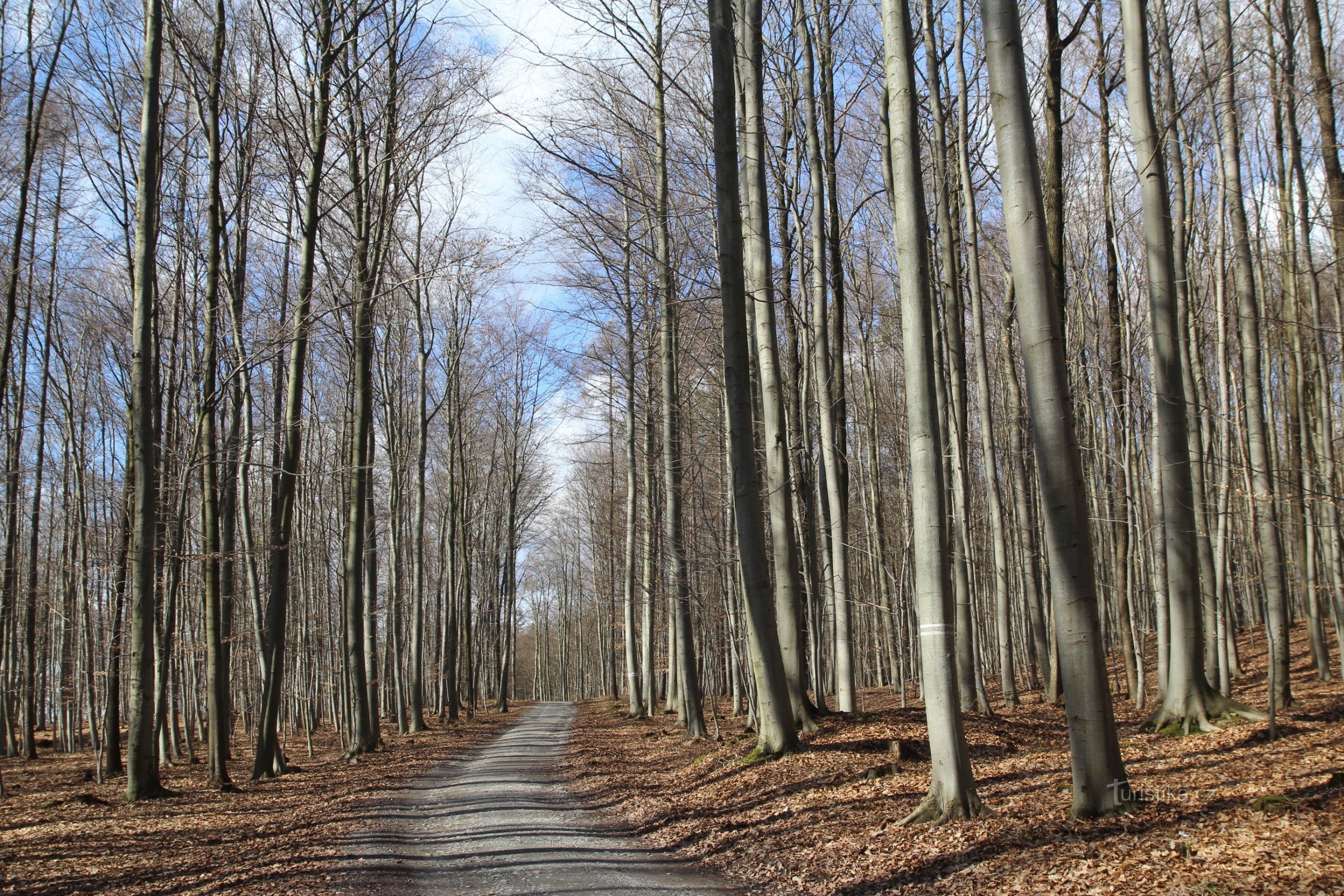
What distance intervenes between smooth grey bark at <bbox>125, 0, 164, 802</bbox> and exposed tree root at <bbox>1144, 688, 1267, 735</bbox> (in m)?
10.7

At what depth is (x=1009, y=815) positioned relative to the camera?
5359mm

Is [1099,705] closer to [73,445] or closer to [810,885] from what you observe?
[810,885]

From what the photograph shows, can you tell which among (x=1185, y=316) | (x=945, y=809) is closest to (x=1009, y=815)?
(x=945, y=809)

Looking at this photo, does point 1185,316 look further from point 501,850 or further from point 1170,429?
point 501,850

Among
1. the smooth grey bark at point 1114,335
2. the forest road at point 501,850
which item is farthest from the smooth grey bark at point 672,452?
the smooth grey bark at point 1114,335

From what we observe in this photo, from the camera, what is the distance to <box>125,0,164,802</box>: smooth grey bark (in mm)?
9008

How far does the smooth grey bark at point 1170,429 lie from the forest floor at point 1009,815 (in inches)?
16.5

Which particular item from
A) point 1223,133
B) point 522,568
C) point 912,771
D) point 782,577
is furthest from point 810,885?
point 522,568

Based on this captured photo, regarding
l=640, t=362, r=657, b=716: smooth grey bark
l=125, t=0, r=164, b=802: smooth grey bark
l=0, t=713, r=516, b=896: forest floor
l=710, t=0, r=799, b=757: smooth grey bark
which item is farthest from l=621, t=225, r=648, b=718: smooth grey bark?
l=0, t=713, r=516, b=896: forest floor

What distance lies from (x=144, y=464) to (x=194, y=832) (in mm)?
4141

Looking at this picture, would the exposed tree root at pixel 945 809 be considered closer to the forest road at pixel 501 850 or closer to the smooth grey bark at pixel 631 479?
the forest road at pixel 501 850

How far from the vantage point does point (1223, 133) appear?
37.3ft

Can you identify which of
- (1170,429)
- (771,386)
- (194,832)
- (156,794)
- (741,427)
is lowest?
(156,794)

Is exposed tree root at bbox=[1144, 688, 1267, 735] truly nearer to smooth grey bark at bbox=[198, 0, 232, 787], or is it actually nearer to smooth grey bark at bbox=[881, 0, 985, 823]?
smooth grey bark at bbox=[881, 0, 985, 823]
